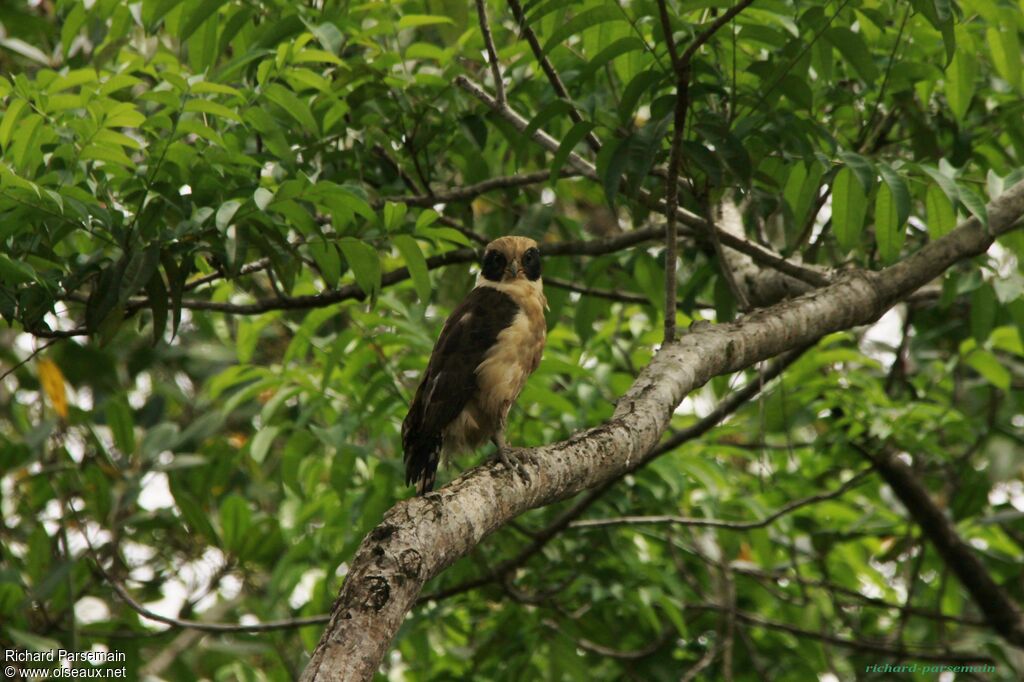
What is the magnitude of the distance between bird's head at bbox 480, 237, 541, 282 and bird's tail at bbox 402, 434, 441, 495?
2.40ft

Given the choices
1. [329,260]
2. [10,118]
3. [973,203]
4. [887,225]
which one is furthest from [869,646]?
[10,118]

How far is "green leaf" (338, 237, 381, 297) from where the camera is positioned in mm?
3266

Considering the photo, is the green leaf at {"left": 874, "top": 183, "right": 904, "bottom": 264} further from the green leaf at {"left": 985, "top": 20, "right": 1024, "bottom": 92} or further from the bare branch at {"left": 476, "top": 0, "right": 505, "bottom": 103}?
the bare branch at {"left": 476, "top": 0, "right": 505, "bottom": 103}

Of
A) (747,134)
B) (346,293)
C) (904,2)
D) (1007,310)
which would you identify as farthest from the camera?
(1007,310)

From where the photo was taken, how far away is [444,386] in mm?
3494

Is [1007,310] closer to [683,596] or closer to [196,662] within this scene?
[683,596]

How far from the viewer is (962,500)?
4977 mm

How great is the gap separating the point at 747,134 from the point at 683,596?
2398mm

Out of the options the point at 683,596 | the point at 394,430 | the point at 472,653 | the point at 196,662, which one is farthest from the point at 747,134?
the point at 196,662

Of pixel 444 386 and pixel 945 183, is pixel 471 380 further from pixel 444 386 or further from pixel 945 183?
pixel 945 183

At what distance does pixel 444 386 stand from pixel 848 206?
1332 millimetres

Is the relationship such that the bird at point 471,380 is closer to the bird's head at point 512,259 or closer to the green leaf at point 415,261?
the bird's head at point 512,259

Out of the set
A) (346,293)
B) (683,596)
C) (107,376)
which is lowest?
(683,596)
